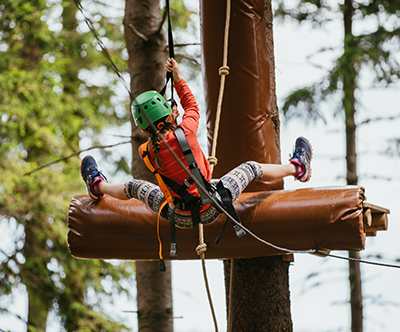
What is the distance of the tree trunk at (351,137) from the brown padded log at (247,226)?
12.1 feet

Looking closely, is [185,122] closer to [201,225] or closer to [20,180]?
[201,225]

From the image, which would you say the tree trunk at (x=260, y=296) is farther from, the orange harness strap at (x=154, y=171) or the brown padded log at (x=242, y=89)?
the orange harness strap at (x=154, y=171)

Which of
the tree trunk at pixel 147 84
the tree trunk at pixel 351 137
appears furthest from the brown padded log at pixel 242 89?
the tree trunk at pixel 351 137

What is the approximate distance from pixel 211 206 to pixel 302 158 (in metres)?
0.77

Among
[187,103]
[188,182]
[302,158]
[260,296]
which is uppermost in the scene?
[187,103]

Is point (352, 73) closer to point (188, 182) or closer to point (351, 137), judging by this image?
point (351, 137)

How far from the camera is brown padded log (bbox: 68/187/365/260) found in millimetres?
2779

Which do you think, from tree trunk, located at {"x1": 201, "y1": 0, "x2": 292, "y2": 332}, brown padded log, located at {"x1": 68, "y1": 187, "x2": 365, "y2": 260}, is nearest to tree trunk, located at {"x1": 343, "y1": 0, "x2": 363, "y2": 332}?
tree trunk, located at {"x1": 201, "y1": 0, "x2": 292, "y2": 332}

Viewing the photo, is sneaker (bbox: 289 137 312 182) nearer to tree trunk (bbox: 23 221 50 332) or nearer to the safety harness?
the safety harness

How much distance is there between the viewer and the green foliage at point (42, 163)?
7.45 meters

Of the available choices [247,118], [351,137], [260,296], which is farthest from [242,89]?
[351,137]

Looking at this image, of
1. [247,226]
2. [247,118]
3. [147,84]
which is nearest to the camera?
[247,226]

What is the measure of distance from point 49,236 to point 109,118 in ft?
9.35

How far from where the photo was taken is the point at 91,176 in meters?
3.21
